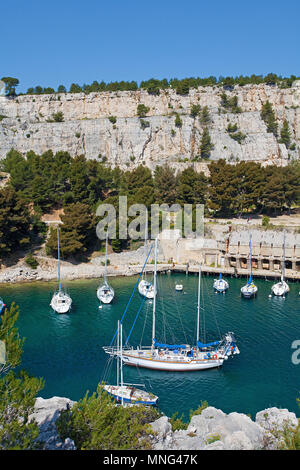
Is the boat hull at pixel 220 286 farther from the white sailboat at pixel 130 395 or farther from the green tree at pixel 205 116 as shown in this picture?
the green tree at pixel 205 116

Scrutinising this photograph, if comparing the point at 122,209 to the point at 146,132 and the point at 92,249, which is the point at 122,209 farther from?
the point at 146,132

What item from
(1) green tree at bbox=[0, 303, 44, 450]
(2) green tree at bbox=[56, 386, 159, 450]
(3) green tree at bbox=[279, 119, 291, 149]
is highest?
(3) green tree at bbox=[279, 119, 291, 149]

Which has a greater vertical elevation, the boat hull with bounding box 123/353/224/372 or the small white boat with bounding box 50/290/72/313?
the small white boat with bounding box 50/290/72/313

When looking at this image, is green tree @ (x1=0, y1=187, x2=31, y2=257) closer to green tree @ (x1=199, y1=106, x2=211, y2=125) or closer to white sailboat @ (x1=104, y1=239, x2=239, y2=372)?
white sailboat @ (x1=104, y1=239, x2=239, y2=372)

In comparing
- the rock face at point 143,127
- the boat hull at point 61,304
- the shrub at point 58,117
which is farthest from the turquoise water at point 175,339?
the shrub at point 58,117

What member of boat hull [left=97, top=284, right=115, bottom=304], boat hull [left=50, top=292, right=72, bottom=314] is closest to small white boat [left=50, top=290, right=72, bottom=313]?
boat hull [left=50, top=292, right=72, bottom=314]
